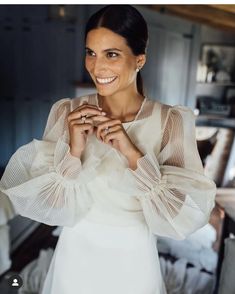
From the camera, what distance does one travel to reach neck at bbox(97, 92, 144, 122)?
505 millimetres

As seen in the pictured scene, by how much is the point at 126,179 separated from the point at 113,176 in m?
0.04

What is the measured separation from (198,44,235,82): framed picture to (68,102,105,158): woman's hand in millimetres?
2179

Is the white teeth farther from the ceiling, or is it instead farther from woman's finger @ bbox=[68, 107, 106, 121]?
the ceiling

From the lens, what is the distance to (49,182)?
0.49 metres

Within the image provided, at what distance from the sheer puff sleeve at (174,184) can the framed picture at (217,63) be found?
2121 mm

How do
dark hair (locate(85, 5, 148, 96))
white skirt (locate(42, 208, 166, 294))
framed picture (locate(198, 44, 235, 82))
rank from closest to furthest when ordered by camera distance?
dark hair (locate(85, 5, 148, 96)), white skirt (locate(42, 208, 166, 294)), framed picture (locate(198, 44, 235, 82))

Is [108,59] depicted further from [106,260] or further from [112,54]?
[106,260]

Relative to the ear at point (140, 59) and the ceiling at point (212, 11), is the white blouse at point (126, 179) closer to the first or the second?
the ear at point (140, 59)

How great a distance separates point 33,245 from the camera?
4.36 feet

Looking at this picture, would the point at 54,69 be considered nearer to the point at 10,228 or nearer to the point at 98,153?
the point at 10,228

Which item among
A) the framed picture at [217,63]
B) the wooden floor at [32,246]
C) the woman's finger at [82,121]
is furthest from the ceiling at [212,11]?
the wooden floor at [32,246]

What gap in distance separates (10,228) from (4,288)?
55 cm

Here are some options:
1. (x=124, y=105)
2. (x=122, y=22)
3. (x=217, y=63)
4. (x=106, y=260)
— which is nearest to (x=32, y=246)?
(x=106, y=260)

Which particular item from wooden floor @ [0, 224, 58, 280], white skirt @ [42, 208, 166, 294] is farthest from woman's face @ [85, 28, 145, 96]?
wooden floor @ [0, 224, 58, 280]
